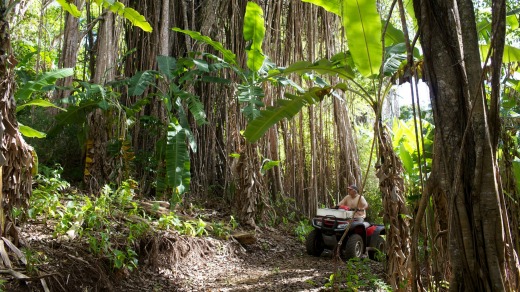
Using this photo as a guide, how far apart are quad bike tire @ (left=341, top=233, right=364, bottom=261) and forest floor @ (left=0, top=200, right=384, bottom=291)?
0.22 m

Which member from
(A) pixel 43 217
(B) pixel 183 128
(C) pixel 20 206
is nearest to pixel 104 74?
(B) pixel 183 128

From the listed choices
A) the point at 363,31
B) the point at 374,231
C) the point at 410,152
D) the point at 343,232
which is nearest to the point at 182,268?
the point at 343,232

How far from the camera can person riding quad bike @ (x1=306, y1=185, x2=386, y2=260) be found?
6.48 m

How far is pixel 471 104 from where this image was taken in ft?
7.80

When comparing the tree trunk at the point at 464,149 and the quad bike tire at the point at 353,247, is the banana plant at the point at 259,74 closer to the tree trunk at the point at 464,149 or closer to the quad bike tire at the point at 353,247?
the tree trunk at the point at 464,149

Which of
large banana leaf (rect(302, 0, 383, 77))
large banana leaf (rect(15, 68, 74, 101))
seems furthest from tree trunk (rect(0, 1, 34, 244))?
large banana leaf (rect(302, 0, 383, 77))

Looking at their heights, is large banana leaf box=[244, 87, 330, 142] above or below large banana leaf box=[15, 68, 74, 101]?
below

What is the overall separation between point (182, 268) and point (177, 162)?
4.42 feet

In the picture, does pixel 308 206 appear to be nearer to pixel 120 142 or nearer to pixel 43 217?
pixel 120 142

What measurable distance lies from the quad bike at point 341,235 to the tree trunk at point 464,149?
4053 mm

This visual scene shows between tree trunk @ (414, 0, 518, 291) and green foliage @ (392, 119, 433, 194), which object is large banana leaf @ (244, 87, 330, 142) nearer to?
green foliage @ (392, 119, 433, 194)

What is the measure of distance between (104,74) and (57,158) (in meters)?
1.42

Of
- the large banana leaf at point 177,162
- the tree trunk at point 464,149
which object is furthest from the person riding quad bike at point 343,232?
the tree trunk at point 464,149

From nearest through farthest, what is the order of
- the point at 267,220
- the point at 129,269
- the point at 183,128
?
1. the point at 129,269
2. the point at 183,128
3. the point at 267,220
